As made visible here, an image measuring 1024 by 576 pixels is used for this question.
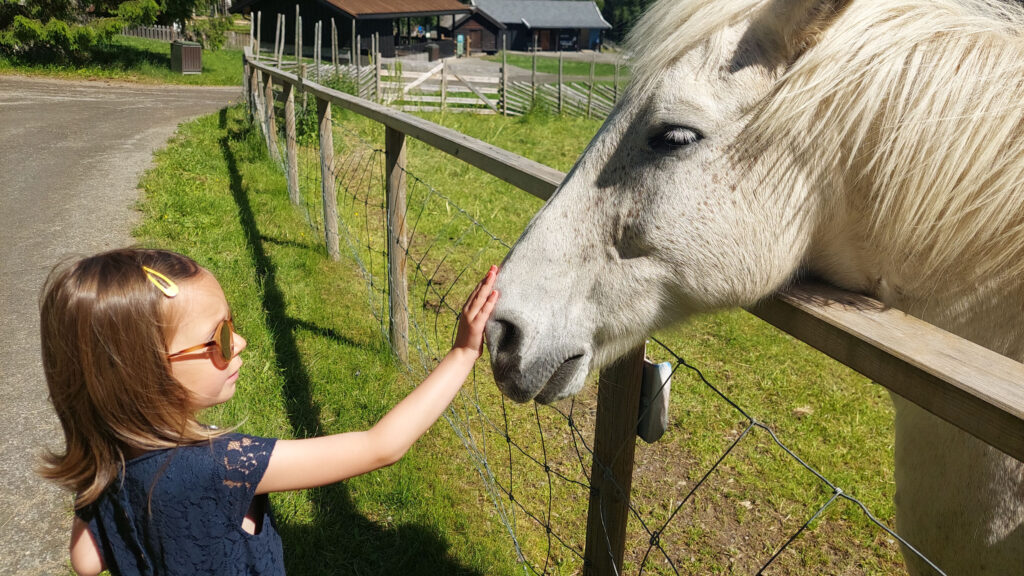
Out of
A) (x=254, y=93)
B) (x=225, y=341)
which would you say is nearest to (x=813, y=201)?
(x=225, y=341)

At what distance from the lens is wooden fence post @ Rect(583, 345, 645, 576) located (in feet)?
5.27

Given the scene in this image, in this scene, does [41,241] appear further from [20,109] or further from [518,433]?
[20,109]

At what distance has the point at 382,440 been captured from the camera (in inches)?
53.6

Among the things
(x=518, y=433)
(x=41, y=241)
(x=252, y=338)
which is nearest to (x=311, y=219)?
Result: (x=41, y=241)

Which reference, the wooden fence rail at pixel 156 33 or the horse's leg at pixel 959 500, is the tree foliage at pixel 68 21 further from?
the horse's leg at pixel 959 500

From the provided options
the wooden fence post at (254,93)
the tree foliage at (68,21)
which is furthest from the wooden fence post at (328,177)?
the tree foliage at (68,21)

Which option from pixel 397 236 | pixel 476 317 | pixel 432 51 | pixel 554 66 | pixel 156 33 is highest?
pixel 432 51

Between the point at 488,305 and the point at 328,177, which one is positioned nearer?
the point at 488,305

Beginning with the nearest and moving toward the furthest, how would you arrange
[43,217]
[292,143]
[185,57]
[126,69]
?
[43,217], [292,143], [126,69], [185,57]

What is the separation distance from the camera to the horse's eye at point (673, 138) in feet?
4.47

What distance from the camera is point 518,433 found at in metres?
3.46

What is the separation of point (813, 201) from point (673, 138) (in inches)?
12.2

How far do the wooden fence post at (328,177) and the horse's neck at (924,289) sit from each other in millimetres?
4369

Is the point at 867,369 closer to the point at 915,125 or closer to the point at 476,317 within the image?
the point at 915,125
